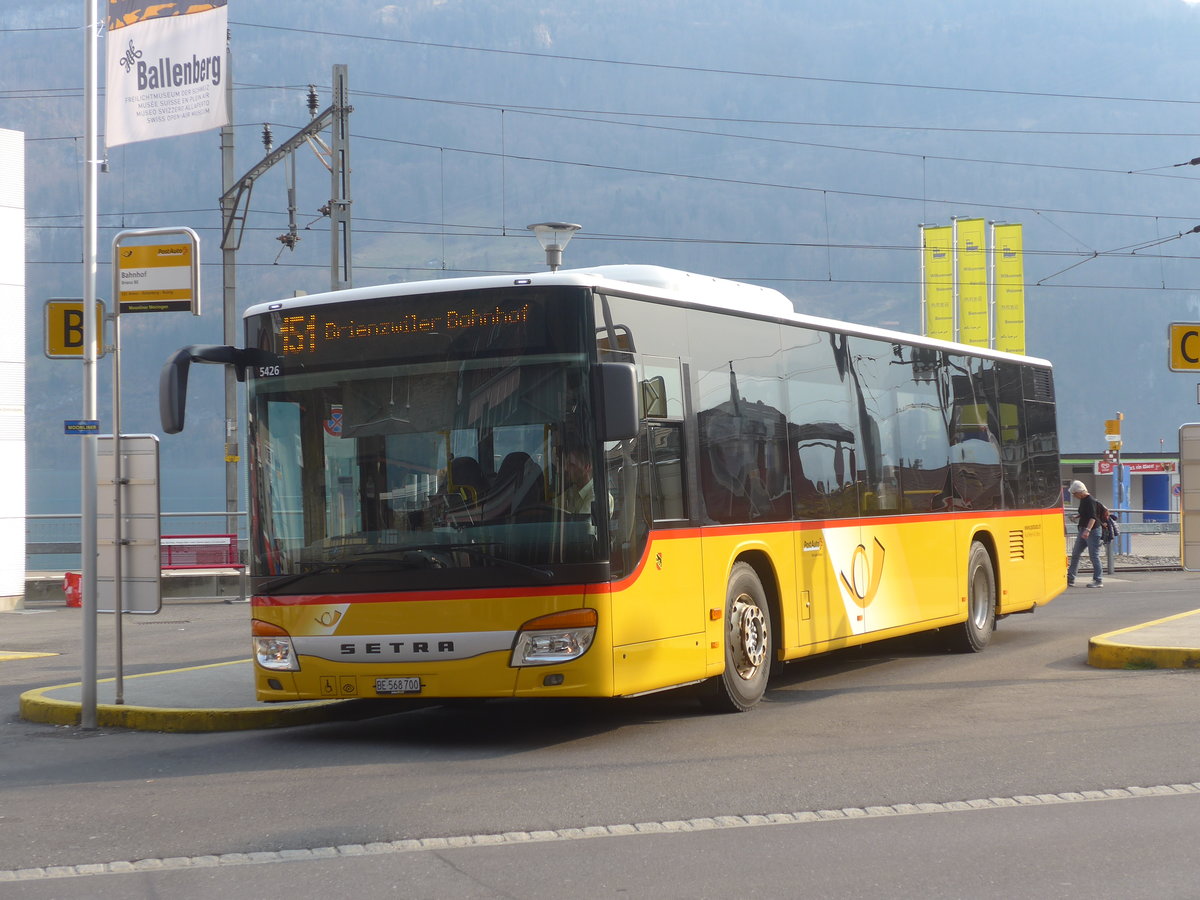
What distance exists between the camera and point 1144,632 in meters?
14.2

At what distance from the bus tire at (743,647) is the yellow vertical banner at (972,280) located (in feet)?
129

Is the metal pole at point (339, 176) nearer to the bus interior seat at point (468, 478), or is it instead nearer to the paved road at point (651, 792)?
the paved road at point (651, 792)

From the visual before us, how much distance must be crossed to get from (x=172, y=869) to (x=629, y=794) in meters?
2.37

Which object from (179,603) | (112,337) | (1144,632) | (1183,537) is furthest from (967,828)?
(179,603)

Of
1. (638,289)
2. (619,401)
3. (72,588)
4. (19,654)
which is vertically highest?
(638,289)

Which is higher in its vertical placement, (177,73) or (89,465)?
(177,73)

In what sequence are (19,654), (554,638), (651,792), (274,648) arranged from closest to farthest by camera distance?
(651,792)
(554,638)
(274,648)
(19,654)

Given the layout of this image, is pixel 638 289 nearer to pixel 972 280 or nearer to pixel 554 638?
pixel 554 638

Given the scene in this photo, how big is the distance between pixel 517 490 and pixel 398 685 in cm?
139

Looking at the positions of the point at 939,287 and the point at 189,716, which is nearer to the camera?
the point at 189,716

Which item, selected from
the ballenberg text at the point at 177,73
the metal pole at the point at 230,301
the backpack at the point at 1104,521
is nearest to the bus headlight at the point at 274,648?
the ballenberg text at the point at 177,73

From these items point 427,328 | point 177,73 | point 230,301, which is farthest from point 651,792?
point 230,301

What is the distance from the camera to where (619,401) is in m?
9.05

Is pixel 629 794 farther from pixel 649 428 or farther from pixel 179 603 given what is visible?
pixel 179 603
